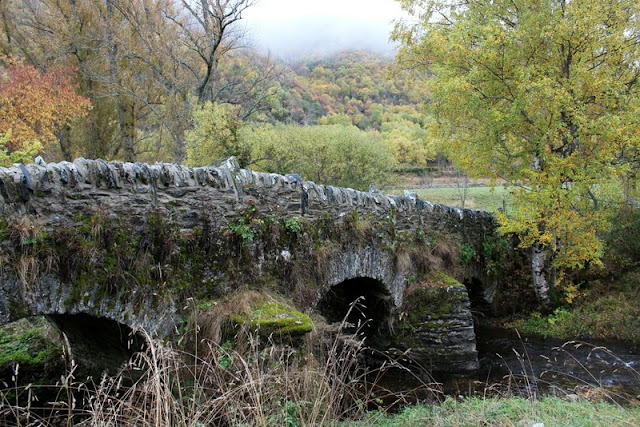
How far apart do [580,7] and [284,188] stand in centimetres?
724

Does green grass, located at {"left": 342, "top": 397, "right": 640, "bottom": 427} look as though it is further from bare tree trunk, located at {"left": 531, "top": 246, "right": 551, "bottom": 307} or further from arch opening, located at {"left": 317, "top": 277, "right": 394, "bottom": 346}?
bare tree trunk, located at {"left": 531, "top": 246, "right": 551, "bottom": 307}

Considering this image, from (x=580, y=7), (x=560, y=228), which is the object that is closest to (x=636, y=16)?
(x=580, y=7)

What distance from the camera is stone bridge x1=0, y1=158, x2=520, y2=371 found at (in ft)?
13.3

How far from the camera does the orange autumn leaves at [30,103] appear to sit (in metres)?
12.9

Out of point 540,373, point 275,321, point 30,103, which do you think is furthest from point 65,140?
point 540,373

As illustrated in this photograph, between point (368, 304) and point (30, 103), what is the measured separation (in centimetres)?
1213

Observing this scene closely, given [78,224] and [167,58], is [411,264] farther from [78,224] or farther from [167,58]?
[167,58]

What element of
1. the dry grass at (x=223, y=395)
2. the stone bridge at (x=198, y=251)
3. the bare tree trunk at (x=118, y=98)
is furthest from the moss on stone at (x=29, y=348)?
the bare tree trunk at (x=118, y=98)

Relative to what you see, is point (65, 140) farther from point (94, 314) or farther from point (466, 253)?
point (94, 314)

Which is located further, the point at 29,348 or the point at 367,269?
the point at 367,269

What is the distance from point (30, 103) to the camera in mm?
13578

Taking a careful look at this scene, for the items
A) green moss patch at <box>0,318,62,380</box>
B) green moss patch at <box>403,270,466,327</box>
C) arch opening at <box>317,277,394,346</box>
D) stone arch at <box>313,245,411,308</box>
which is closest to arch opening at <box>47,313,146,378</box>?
green moss patch at <box>0,318,62,380</box>

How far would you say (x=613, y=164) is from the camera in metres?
9.57

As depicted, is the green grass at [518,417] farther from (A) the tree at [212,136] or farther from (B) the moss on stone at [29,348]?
(A) the tree at [212,136]
